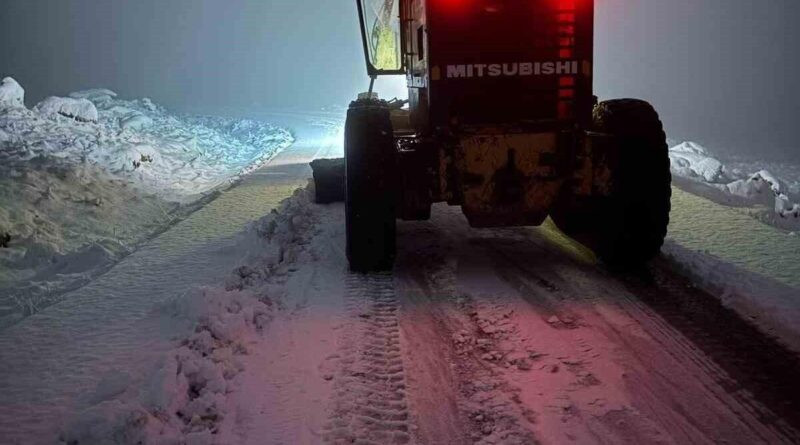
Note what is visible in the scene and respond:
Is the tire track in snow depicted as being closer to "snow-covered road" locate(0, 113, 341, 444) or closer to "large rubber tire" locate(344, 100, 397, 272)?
"large rubber tire" locate(344, 100, 397, 272)

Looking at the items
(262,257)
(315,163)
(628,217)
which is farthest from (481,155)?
(315,163)

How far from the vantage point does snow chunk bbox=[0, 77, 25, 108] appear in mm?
19906

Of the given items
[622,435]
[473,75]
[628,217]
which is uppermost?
[473,75]

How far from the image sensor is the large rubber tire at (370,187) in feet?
18.9

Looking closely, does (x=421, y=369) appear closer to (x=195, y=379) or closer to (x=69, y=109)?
(x=195, y=379)

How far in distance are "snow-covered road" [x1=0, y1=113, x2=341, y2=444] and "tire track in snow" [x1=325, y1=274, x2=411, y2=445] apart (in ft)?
4.19

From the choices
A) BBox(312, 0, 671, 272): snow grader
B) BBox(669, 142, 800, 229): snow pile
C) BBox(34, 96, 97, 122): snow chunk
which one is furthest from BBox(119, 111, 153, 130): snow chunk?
BBox(312, 0, 671, 272): snow grader

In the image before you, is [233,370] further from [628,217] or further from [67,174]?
[67,174]

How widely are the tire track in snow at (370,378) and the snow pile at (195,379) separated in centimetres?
61

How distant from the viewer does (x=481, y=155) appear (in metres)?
5.80

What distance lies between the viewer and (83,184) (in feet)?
33.3

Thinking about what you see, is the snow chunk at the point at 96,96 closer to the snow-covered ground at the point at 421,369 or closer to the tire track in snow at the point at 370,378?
the snow-covered ground at the point at 421,369

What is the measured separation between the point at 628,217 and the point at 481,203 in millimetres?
1417

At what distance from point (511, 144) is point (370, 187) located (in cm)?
140
